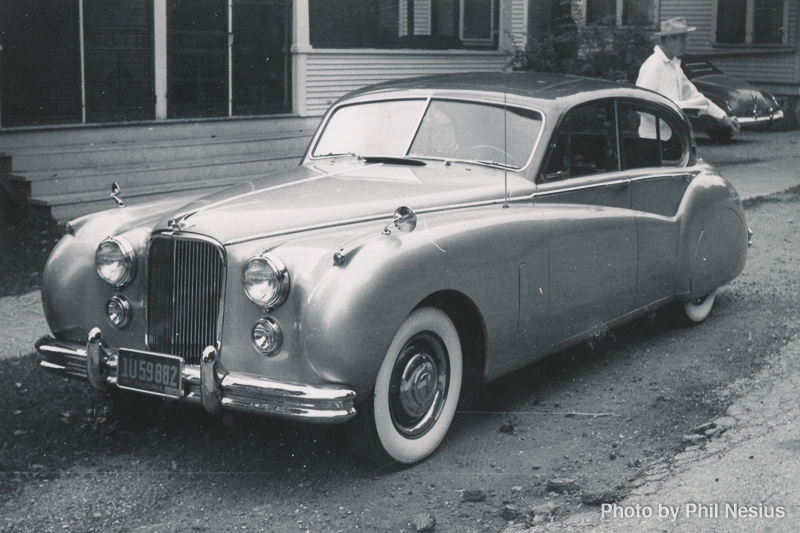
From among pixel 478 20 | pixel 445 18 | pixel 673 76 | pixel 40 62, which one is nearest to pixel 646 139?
pixel 673 76

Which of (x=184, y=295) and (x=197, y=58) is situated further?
(x=197, y=58)

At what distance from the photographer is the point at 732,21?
71.5ft

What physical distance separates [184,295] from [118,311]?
0.39 m

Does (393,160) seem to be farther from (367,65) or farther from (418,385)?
(367,65)

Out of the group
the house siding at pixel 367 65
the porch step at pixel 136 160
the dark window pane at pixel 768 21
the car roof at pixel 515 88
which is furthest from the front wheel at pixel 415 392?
the dark window pane at pixel 768 21

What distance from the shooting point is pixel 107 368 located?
4199mm

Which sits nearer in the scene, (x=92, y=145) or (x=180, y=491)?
(x=180, y=491)

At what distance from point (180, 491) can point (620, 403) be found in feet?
7.40

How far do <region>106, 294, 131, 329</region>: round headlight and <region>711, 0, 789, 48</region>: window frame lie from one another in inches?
761

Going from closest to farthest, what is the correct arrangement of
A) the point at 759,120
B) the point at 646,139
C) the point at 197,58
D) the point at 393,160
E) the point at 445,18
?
the point at 393,160
the point at 646,139
the point at 197,58
the point at 445,18
the point at 759,120

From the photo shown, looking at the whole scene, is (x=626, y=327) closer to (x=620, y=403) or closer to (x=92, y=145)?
(x=620, y=403)

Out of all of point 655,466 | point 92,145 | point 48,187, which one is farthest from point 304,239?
point 92,145

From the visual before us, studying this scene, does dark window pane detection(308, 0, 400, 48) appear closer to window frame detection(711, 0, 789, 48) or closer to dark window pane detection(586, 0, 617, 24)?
dark window pane detection(586, 0, 617, 24)

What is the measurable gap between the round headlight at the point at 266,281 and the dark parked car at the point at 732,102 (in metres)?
13.3
